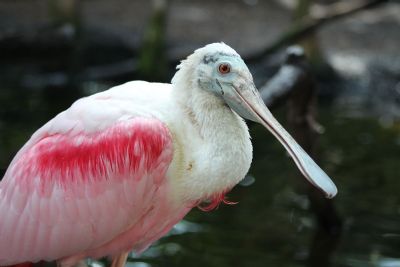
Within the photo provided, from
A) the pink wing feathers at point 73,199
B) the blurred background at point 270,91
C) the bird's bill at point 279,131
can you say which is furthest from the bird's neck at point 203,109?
the blurred background at point 270,91

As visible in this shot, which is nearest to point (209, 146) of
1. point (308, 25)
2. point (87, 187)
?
point (87, 187)

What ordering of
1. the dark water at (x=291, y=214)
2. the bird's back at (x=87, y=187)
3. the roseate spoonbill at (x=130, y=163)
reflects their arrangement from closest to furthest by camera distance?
1. the roseate spoonbill at (x=130, y=163)
2. the bird's back at (x=87, y=187)
3. the dark water at (x=291, y=214)

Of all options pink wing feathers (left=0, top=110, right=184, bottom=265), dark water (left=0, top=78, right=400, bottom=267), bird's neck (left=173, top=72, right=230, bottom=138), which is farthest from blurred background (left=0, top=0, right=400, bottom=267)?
pink wing feathers (left=0, top=110, right=184, bottom=265)

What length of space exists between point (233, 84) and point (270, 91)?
1.41 metres

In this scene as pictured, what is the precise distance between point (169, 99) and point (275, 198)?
11.9 feet

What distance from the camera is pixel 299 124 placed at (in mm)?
5930

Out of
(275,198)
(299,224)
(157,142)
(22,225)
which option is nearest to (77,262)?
(22,225)

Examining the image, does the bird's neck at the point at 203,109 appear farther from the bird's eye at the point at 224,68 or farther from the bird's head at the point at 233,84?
the bird's eye at the point at 224,68

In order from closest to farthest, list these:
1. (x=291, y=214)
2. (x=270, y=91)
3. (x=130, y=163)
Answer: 1. (x=130, y=163)
2. (x=270, y=91)
3. (x=291, y=214)

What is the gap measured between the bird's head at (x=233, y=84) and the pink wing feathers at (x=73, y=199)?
0.49 meters

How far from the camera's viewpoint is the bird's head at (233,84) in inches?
157

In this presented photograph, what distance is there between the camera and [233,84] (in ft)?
13.4

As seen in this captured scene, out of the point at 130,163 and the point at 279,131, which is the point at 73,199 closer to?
the point at 130,163

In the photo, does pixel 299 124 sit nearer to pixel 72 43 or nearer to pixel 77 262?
pixel 77 262
